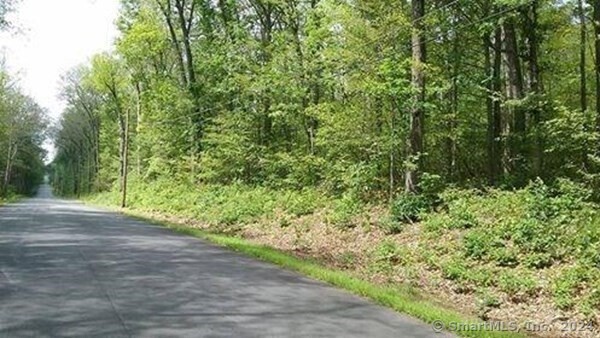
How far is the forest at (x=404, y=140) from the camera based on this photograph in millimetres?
11969

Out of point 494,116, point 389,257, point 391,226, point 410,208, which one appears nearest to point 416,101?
point 410,208

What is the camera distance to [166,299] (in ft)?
28.1

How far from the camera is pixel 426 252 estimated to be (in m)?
13.1

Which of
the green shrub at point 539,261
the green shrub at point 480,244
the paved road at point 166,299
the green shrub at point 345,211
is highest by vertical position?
the green shrub at point 345,211

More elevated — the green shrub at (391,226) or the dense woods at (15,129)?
the dense woods at (15,129)

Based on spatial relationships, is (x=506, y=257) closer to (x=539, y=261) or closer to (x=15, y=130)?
(x=539, y=261)

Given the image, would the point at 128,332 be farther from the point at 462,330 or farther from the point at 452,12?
the point at 452,12

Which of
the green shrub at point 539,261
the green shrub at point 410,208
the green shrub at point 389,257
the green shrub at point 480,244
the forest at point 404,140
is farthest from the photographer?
the green shrub at point 410,208

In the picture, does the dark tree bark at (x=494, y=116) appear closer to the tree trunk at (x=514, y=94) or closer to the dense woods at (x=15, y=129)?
the tree trunk at (x=514, y=94)

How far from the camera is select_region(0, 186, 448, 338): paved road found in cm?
699

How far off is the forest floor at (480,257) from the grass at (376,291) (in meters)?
0.51

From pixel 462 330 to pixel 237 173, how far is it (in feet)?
77.7

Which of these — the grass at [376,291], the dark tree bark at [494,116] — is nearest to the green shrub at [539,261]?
the grass at [376,291]

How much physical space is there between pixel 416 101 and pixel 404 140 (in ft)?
7.99
